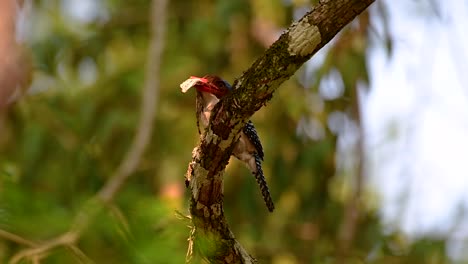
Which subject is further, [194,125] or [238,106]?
[194,125]

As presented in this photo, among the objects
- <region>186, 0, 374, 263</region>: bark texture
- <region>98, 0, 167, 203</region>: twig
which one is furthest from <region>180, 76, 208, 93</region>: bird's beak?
<region>98, 0, 167, 203</region>: twig

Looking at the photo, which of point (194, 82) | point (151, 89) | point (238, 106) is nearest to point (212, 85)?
point (194, 82)

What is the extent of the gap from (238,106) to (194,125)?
206 inches

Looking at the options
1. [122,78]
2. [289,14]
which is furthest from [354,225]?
[122,78]

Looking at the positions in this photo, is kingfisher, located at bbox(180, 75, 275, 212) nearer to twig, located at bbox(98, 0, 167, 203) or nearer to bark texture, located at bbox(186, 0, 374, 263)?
bark texture, located at bbox(186, 0, 374, 263)

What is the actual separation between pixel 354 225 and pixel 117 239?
539 cm

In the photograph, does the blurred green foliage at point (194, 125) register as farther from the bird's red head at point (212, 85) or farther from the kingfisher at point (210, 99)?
the bird's red head at point (212, 85)

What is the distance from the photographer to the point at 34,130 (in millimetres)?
7598

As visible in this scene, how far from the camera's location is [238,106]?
2756mm

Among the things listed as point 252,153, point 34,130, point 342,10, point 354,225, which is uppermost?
point 34,130

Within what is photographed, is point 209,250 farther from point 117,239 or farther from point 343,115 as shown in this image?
point 343,115

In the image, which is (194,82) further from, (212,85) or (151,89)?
(151,89)

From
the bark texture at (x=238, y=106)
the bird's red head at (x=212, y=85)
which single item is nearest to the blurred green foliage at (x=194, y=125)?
the bird's red head at (x=212, y=85)

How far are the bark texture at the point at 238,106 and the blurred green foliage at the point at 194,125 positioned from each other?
3.87 m
